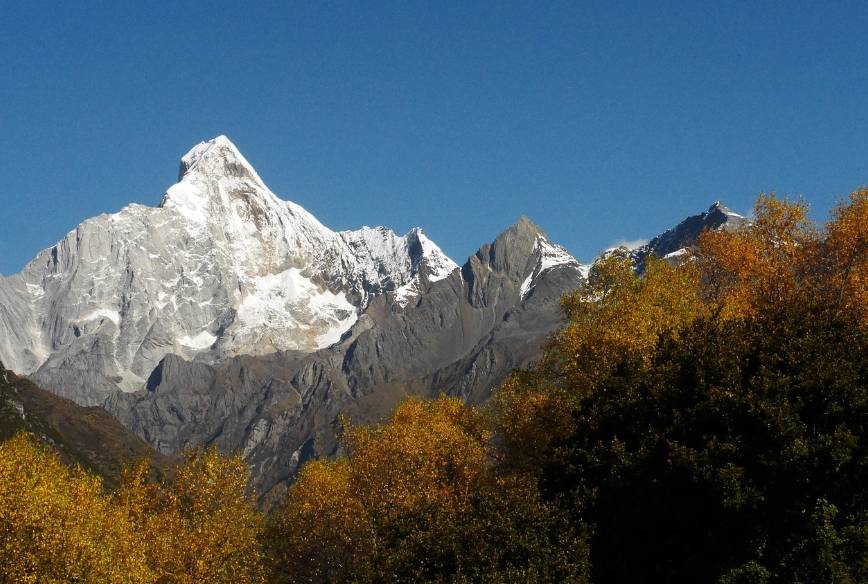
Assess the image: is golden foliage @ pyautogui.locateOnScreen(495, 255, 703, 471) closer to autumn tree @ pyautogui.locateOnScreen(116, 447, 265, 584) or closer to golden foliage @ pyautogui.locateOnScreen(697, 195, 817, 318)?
golden foliage @ pyautogui.locateOnScreen(697, 195, 817, 318)

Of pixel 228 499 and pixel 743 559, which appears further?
pixel 228 499

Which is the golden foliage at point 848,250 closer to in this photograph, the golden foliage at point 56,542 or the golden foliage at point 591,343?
the golden foliage at point 591,343

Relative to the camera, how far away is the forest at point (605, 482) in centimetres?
4681

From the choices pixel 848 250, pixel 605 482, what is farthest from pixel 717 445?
pixel 848 250

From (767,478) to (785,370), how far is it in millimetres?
6676

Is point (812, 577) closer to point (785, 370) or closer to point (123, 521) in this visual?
point (785, 370)

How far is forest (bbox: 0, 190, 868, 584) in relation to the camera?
46812 mm

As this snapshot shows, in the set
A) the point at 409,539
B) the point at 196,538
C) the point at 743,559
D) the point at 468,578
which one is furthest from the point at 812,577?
the point at 196,538

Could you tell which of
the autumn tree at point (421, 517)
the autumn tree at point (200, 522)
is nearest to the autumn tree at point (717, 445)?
the autumn tree at point (421, 517)

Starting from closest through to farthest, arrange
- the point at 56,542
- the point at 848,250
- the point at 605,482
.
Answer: the point at 605,482 < the point at 56,542 < the point at 848,250

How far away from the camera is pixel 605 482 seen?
54.6 meters

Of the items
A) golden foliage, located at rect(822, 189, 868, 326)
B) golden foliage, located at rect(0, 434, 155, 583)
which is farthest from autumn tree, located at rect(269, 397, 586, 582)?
golden foliage, located at rect(822, 189, 868, 326)

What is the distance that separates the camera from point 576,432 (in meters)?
61.0

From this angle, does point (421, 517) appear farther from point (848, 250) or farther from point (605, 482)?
point (848, 250)
